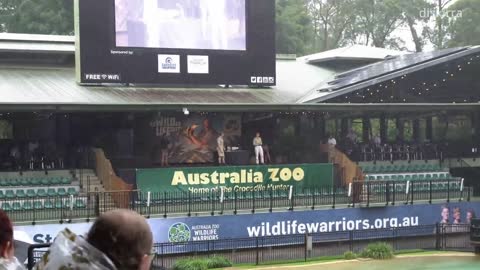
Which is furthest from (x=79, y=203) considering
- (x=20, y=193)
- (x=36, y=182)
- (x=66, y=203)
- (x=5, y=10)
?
(x=5, y=10)

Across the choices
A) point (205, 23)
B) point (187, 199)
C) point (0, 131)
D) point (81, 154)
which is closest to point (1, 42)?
point (0, 131)

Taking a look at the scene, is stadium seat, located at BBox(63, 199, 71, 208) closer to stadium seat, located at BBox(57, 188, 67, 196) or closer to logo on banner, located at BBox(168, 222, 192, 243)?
stadium seat, located at BBox(57, 188, 67, 196)

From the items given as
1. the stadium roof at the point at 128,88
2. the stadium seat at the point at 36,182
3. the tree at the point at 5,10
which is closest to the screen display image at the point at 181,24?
the stadium roof at the point at 128,88

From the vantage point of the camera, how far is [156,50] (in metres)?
26.3

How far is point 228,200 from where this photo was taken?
23250 millimetres

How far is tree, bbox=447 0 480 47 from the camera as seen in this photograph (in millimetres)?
55469

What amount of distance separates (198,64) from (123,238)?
25.2 metres

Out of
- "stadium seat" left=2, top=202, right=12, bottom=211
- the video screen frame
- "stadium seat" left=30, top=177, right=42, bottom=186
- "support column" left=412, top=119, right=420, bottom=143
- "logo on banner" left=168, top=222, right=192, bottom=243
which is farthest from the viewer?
"support column" left=412, top=119, right=420, bottom=143

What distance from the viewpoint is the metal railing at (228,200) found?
20.6 m

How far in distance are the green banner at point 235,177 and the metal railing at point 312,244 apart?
286 cm

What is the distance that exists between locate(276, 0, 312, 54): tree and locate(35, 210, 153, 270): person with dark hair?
55.7 meters

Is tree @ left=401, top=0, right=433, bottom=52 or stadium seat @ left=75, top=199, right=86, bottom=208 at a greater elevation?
tree @ left=401, top=0, right=433, bottom=52

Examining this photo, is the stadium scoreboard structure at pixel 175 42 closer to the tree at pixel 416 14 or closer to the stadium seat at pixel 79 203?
the stadium seat at pixel 79 203

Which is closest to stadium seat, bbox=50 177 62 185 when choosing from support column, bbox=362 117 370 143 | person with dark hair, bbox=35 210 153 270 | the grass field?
the grass field
